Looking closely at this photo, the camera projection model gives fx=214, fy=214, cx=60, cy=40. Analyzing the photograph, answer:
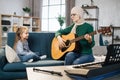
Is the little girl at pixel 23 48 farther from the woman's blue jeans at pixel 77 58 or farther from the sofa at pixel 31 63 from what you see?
the woman's blue jeans at pixel 77 58

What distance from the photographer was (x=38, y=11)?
724cm

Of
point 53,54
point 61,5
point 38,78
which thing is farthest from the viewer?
point 61,5

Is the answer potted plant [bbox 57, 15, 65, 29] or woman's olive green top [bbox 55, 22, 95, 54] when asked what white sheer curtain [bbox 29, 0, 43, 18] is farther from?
woman's olive green top [bbox 55, 22, 95, 54]

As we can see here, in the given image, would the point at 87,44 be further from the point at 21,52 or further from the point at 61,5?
the point at 61,5

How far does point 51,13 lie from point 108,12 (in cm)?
221

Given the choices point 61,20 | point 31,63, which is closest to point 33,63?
point 31,63

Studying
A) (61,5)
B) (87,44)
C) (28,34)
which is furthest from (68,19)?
(87,44)

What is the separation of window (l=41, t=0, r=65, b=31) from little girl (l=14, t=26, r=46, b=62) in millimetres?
3489

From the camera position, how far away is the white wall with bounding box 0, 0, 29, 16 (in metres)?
6.98

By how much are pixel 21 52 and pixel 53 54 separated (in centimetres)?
Answer: 55

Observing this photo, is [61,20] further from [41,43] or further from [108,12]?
[41,43]

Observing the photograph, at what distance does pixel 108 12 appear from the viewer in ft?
19.3

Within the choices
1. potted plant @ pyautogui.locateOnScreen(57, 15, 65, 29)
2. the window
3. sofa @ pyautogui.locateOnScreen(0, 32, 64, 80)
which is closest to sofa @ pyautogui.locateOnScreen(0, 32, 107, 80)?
sofa @ pyautogui.locateOnScreen(0, 32, 64, 80)

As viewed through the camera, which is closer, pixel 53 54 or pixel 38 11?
pixel 53 54
